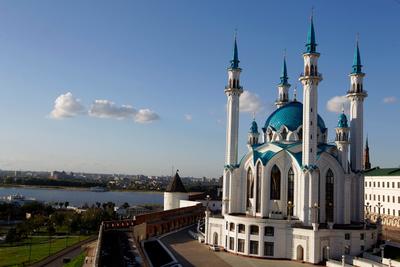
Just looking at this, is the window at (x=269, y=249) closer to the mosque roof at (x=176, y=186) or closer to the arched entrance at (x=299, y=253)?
the arched entrance at (x=299, y=253)

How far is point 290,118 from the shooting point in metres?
40.2

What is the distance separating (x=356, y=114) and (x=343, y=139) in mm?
3558

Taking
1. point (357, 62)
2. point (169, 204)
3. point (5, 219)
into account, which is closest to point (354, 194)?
point (357, 62)

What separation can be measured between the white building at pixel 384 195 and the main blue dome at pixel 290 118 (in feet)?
67.2

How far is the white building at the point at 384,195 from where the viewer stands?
56812 mm

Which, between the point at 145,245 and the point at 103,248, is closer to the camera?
the point at 103,248

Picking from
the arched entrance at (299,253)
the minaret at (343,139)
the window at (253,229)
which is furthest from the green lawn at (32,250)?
the minaret at (343,139)

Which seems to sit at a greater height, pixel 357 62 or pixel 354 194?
pixel 357 62

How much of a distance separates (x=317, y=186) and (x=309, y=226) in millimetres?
3155

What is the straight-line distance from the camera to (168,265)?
101 feet

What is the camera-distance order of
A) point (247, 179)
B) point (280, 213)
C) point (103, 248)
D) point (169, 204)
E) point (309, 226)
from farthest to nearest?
point (169, 204)
point (247, 179)
point (280, 213)
point (309, 226)
point (103, 248)

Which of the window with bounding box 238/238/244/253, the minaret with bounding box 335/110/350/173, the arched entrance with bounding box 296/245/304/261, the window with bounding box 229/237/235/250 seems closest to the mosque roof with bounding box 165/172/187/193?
the window with bounding box 229/237/235/250

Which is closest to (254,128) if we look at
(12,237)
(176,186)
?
(176,186)

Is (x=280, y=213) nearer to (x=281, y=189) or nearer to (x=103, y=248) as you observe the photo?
(x=281, y=189)
